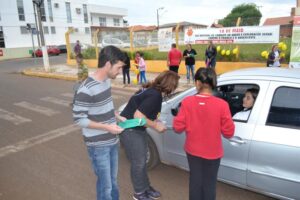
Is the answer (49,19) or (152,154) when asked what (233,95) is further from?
(49,19)

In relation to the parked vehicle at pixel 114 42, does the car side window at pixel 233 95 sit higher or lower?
lower

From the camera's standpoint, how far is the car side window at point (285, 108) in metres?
2.74

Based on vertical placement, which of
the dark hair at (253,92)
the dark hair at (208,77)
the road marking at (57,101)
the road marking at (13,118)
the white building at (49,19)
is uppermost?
the white building at (49,19)

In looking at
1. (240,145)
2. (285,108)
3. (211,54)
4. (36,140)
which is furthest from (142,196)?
(211,54)

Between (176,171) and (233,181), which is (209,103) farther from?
(176,171)

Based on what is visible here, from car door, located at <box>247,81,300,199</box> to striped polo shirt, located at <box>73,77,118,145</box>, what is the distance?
151 centimetres

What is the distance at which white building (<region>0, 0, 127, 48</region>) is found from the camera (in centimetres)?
3750

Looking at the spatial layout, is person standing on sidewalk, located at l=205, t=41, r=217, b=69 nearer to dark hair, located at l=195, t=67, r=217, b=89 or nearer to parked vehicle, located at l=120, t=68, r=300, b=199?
parked vehicle, located at l=120, t=68, r=300, b=199

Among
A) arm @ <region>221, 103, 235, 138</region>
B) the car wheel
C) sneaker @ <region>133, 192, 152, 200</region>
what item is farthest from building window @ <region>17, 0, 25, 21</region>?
arm @ <region>221, 103, 235, 138</region>

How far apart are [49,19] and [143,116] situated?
149 ft

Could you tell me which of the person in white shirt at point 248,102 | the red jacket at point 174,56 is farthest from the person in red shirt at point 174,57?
the person in white shirt at point 248,102

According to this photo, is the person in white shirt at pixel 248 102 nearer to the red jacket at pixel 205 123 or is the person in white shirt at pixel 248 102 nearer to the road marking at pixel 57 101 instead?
the red jacket at pixel 205 123

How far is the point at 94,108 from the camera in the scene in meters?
2.41

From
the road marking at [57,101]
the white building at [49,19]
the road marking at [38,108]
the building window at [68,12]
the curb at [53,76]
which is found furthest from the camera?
the building window at [68,12]
